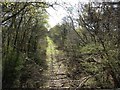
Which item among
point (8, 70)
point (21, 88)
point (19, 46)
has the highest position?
point (19, 46)

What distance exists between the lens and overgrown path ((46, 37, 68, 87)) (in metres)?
5.49

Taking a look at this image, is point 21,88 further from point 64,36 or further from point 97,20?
point 97,20

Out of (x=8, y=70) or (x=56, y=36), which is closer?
(x=8, y=70)

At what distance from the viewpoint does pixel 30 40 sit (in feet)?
18.6

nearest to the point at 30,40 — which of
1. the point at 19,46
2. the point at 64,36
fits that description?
the point at 19,46

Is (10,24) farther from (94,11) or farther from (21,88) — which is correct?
(94,11)

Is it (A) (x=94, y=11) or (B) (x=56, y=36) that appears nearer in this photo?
(A) (x=94, y=11)

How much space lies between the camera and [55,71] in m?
5.50

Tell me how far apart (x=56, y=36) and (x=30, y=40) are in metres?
0.53

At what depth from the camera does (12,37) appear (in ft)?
18.1

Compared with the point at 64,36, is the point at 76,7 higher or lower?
higher

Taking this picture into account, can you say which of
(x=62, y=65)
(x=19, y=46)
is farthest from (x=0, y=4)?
(x=62, y=65)

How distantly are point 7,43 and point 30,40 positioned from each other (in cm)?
51

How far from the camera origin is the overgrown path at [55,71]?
5.49 metres
